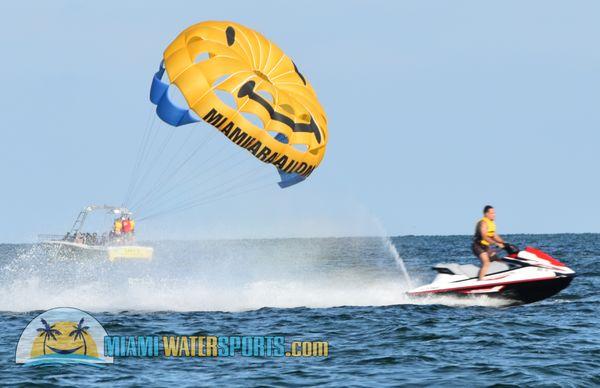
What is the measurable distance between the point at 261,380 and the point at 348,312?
7197 millimetres

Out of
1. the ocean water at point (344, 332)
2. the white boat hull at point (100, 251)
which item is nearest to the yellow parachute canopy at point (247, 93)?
the ocean water at point (344, 332)

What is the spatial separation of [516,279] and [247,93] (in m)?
6.81

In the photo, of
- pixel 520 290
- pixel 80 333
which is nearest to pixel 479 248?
pixel 520 290

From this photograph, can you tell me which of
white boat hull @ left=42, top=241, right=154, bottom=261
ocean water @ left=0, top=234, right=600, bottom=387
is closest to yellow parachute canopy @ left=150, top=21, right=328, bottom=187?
ocean water @ left=0, top=234, right=600, bottom=387

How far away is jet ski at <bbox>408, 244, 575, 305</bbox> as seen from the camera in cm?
1822

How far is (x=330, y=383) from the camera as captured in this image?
11.5 metres

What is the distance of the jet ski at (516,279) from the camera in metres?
18.2

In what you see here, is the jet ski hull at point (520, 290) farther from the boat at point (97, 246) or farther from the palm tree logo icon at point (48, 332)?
the boat at point (97, 246)

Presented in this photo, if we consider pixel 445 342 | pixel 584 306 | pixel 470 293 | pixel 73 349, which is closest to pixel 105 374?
pixel 73 349

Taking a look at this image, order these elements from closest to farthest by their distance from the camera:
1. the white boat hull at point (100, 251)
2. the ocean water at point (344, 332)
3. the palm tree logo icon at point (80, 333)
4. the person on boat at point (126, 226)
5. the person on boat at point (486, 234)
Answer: the ocean water at point (344, 332) < the palm tree logo icon at point (80, 333) < the person on boat at point (486, 234) < the white boat hull at point (100, 251) < the person on boat at point (126, 226)

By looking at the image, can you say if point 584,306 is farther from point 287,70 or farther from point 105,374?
point 105,374
